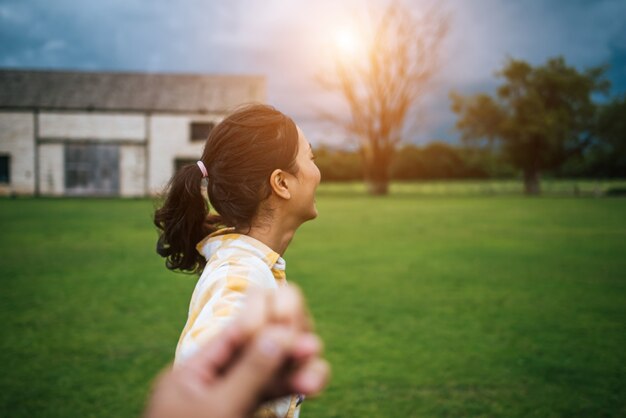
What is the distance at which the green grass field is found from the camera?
433 cm

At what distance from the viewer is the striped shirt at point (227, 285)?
1.19 metres

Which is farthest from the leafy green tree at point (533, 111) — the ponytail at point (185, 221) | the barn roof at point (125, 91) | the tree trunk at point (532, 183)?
the ponytail at point (185, 221)

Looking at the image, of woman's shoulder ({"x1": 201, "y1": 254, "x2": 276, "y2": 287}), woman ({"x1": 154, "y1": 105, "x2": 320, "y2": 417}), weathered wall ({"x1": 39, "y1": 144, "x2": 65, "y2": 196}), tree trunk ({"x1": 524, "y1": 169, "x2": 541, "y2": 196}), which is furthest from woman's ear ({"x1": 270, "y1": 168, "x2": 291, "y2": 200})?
tree trunk ({"x1": 524, "y1": 169, "x2": 541, "y2": 196})

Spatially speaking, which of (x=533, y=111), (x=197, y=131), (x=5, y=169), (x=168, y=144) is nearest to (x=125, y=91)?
(x=168, y=144)

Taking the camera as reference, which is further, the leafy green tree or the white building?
the leafy green tree

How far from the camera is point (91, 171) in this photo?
3559cm

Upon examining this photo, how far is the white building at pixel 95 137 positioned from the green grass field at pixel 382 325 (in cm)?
2292

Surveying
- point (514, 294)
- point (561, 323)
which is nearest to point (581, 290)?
point (514, 294)

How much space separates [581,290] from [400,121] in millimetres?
36715

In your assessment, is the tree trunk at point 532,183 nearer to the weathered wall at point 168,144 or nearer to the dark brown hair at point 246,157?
the weathered wall at point 168,144

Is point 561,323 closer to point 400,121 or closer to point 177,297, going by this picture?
point 177,297

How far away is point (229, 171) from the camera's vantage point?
1.80 m

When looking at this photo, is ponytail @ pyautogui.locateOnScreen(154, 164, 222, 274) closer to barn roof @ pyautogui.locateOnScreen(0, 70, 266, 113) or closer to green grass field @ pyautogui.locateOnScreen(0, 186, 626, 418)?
green grass field @ pyautogui.locateOnScreen(0, 186, 626, 418)

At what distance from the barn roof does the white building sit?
68 mm
